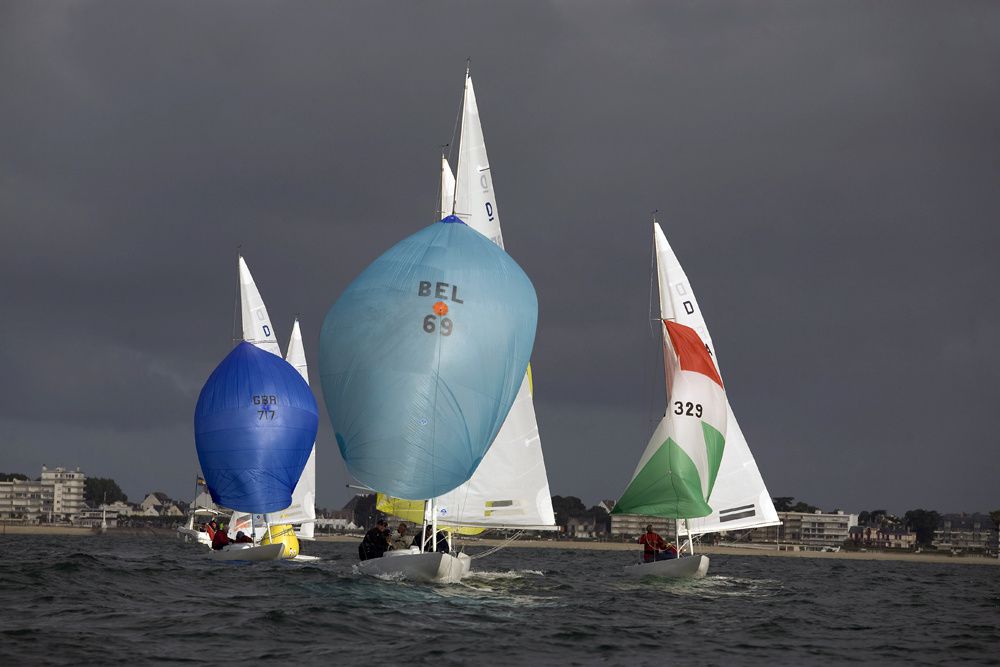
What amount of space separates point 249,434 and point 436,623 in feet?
70.6

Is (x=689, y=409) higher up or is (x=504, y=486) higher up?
(x=689, y=409)

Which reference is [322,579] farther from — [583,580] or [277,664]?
[277,664]

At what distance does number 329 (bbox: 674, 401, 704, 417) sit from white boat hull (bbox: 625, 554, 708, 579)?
4503mm

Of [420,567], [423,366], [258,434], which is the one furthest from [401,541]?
[258,434]

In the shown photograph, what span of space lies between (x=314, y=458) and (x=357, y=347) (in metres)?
33.6

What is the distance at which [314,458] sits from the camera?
196ft

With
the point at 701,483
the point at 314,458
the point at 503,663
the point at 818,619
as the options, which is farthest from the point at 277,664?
the point at 314,458

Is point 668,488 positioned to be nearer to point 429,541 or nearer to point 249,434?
point 429,541

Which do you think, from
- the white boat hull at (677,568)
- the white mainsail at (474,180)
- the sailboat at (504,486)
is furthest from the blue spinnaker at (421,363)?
the white boat hull at (677,568)

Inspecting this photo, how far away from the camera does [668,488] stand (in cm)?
3812

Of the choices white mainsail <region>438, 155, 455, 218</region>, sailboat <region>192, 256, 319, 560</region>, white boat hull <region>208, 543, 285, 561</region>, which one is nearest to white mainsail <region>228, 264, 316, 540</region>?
white boat hull <region>208, 543, 285, 561</region>

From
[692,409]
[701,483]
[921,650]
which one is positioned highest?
[692,409]

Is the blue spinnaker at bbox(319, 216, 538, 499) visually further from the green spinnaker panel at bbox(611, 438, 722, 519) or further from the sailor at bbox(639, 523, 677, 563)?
the sailor at bbox(639, 523, 677, 563)

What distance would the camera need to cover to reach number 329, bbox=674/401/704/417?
128ft
